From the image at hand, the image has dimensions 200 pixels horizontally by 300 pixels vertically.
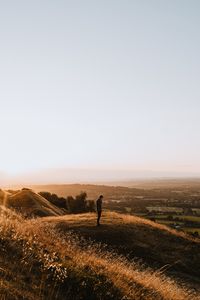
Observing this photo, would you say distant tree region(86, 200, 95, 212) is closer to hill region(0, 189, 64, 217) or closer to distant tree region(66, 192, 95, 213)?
distant tree region(66, 192, 95, 213)

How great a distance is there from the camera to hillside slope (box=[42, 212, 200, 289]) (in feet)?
100

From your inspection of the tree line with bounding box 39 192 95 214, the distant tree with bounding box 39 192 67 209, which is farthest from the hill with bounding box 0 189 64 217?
the distant tree with bounding box 39 192 67 209

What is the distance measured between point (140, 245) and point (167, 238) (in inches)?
218

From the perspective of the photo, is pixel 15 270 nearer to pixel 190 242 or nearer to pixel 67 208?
pixel 190 242

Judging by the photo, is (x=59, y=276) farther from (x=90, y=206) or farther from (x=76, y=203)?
(x=76, y=203)

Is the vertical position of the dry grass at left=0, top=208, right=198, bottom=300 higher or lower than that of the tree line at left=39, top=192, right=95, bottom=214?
higher

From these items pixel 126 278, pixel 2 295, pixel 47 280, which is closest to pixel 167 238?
pixel 126 278

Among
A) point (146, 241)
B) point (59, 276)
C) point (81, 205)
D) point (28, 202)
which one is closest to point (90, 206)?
point (81, 205)

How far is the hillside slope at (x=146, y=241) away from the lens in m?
30.5

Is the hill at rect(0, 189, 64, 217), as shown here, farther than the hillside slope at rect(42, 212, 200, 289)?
Yes

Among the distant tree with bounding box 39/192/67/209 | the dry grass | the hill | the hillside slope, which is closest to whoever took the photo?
the dry grass

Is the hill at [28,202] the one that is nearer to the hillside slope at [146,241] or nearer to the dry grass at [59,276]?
the hillside slope at [146,241]

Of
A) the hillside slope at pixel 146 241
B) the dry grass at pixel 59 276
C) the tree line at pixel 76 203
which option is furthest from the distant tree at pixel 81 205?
the dry grass at pixel 59 276

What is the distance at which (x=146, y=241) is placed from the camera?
115ft
